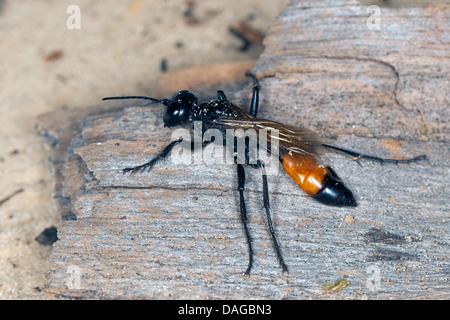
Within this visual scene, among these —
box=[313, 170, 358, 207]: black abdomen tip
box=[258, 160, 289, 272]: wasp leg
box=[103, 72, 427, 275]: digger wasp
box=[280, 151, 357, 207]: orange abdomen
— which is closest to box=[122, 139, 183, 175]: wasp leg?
box=[103, 72, 427, 275]: digger wasp

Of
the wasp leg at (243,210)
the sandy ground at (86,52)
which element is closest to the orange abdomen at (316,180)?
the wasp leg at (243,210)

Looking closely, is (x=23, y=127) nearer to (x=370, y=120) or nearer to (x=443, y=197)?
(x=370, y=120)

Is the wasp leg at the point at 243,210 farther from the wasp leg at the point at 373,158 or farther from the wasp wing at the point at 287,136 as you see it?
the wasp leg at the point at 373,158

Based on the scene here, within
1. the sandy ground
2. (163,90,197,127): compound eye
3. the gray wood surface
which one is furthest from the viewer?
the sandy ground

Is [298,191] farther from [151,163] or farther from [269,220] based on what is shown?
[151,163]

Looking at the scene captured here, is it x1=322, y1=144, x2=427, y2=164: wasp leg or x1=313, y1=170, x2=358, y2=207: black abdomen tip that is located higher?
x1=322, y1=144, x2=427, y2=164: wasp leg

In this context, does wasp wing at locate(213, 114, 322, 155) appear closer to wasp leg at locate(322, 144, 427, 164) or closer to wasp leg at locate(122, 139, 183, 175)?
wasp leg at locate(322, 144, 427, 164)
